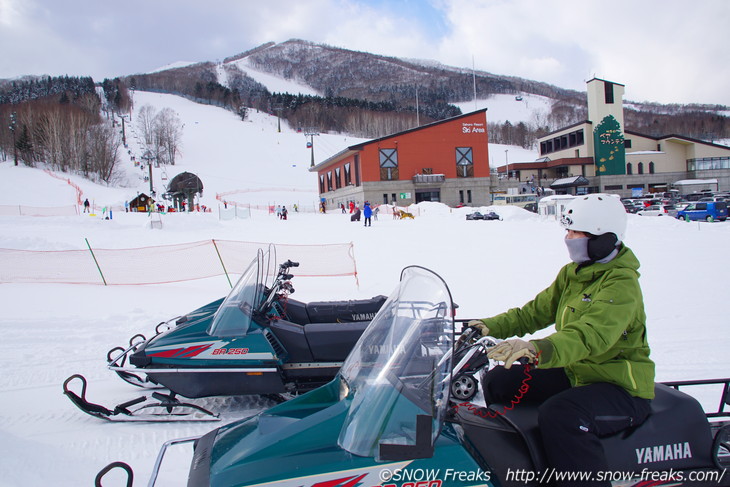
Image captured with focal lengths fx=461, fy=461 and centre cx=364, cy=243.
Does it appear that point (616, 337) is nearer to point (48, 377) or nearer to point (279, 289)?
point (279, 289)

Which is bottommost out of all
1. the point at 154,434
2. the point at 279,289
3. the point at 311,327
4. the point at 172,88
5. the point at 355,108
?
the point at 154,434

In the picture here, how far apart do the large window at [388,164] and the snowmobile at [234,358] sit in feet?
123

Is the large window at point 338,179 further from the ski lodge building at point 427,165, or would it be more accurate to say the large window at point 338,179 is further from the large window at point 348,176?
the ski lodge building at point 427,165

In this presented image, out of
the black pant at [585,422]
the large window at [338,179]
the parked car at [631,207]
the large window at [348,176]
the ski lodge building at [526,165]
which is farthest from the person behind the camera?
the large window at [338,179]

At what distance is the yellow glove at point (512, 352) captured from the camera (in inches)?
74.0

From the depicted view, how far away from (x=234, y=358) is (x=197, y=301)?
454cm

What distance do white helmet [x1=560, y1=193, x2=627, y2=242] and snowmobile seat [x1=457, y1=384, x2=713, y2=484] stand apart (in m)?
0.90

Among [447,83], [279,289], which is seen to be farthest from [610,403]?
[447,83]

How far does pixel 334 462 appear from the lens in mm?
1812

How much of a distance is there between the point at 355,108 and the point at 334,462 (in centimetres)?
10853

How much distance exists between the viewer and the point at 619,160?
55188 mm

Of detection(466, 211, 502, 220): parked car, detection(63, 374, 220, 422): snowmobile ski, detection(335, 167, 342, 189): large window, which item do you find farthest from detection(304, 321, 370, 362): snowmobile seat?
detection(335, 167, 342, 189): large window

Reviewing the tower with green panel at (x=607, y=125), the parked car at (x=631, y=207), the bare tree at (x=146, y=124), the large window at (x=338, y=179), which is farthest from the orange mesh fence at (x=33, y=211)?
the tower with green panel at (x=607, y=125)

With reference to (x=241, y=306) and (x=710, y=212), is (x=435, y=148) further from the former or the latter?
(x=241, y=306)
